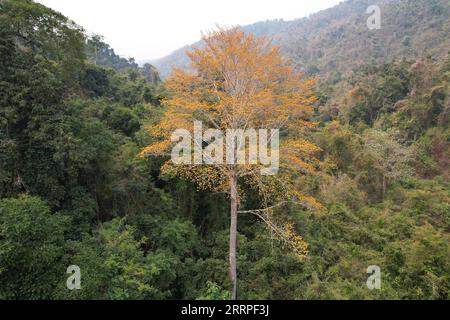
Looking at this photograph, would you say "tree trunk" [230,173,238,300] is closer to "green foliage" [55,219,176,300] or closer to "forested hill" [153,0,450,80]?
"green foliage" [55,219,176,300]

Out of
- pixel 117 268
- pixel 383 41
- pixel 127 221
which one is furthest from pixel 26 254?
pixel 383 41

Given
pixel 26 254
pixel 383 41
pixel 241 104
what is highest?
pixel 383 41

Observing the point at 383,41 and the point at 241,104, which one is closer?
the point at 241,104

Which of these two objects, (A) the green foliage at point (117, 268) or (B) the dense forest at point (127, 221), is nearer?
(A) the green foliage at point (117, 268)

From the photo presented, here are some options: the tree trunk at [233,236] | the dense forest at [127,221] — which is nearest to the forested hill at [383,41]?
the dense forest at [127,221]

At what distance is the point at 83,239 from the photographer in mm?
7934

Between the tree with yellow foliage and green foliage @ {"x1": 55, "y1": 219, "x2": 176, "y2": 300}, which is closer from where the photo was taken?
green foliage @ {"x1": 55, "y1": 219, "x2": 176, "y2": 300}

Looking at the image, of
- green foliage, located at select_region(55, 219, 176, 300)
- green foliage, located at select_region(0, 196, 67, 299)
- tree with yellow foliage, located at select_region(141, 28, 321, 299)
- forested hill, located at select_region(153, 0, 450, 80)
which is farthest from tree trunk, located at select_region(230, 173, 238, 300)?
forested hill, located at select_region(153, 0, 450, 80)

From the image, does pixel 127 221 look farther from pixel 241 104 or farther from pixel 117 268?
pixel 241 104

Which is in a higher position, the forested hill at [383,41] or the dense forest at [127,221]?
the forested hill at [383,41]

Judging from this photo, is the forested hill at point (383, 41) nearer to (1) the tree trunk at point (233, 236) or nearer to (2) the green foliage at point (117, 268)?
(1) the tree trunk at point (233, 236)

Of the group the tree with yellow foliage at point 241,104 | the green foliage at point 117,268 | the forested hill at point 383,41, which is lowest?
the green foliage at point 117,268

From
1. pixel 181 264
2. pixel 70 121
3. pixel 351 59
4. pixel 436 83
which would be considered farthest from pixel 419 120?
pixel 351 59
